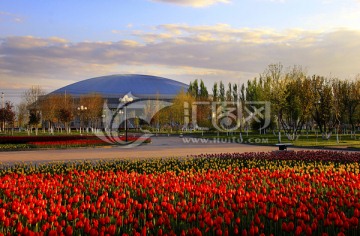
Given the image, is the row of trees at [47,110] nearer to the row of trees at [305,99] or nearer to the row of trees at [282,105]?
the row of trees at [282,105]

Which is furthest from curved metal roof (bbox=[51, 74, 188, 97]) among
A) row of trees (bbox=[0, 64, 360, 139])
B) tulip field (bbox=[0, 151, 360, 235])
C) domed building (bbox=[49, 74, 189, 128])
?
tulip field (bbox=[0, 151, 360, 235])

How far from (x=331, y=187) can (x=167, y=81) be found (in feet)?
417

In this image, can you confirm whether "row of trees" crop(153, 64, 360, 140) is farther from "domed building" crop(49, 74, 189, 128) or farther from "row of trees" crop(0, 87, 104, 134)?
"domed building" crop(49, 74, 189, 128)

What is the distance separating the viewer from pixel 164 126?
76.9 meters

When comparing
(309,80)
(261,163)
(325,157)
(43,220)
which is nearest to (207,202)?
(43,220)

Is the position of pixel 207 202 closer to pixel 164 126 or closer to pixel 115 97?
pixel 164 126

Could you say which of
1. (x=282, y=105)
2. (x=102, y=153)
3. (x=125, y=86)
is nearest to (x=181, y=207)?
(x=102, y=153)

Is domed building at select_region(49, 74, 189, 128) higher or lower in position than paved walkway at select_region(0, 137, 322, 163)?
higher

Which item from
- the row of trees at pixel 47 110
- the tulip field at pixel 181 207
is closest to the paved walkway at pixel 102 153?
Result: the tulip field at pixel 181 207

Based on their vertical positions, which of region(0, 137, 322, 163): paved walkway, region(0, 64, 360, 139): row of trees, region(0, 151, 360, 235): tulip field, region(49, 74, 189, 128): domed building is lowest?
region(0, 137, 322, 163): paved walkway

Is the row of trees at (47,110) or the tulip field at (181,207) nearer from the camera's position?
the tulip field at (181,207)

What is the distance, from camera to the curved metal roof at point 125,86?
385 feet

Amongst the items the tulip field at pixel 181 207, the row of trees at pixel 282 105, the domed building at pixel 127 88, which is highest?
the domed building at pixel 127 88

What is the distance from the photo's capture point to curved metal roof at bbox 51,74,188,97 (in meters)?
117
